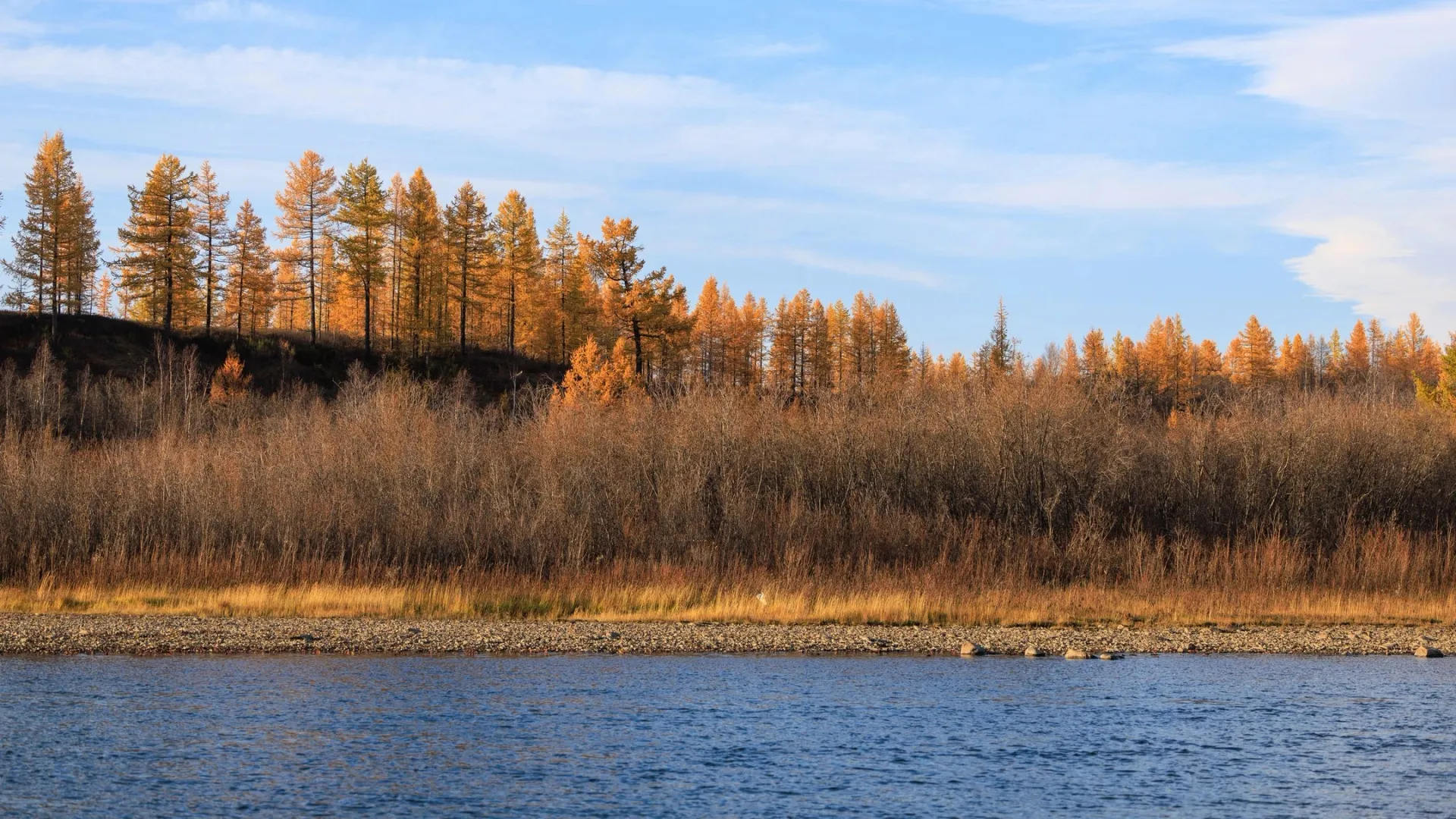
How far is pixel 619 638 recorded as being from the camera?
998 inches

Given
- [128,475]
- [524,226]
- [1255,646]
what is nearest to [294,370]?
[524,226]


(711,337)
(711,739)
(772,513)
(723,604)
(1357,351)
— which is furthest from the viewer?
(1357,351)

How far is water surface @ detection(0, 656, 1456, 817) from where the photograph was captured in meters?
12.9

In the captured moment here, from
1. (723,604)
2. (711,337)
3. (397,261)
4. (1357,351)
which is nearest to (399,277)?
(397,261)

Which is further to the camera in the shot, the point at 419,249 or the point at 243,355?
the point at 419,249

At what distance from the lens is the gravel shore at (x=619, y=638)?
23.7 m

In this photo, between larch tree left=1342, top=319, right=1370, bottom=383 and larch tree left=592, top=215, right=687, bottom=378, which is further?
larch tree left=1342, top=319, right=1370, bottom=383

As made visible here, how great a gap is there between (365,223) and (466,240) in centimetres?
812

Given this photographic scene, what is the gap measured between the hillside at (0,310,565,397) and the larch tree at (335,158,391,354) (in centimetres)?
344

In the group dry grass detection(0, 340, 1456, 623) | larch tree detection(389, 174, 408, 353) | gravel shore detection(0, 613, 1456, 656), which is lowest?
gravel shore detection(0, 613, 1456, 656)

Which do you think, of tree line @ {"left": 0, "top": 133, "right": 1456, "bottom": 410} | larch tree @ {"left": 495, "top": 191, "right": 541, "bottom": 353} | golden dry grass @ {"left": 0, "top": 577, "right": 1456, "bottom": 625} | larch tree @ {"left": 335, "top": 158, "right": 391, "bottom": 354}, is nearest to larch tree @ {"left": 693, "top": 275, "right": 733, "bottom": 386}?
tree line @ {"left": 0, "top": 133, "right": 1456, "bottom": 410}

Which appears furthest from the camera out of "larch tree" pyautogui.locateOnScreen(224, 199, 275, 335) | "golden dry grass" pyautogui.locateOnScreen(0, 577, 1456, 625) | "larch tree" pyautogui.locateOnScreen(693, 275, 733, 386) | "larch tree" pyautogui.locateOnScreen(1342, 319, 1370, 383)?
"larch tree" pyautogui.locateOnScreen(1342, 319, 1370, 383)

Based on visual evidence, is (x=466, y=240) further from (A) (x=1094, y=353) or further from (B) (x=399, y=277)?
(A) (x=1094, y=353)

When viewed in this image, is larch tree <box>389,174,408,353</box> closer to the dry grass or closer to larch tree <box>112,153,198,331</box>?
larch tree <box>112,153,198,331</box>
